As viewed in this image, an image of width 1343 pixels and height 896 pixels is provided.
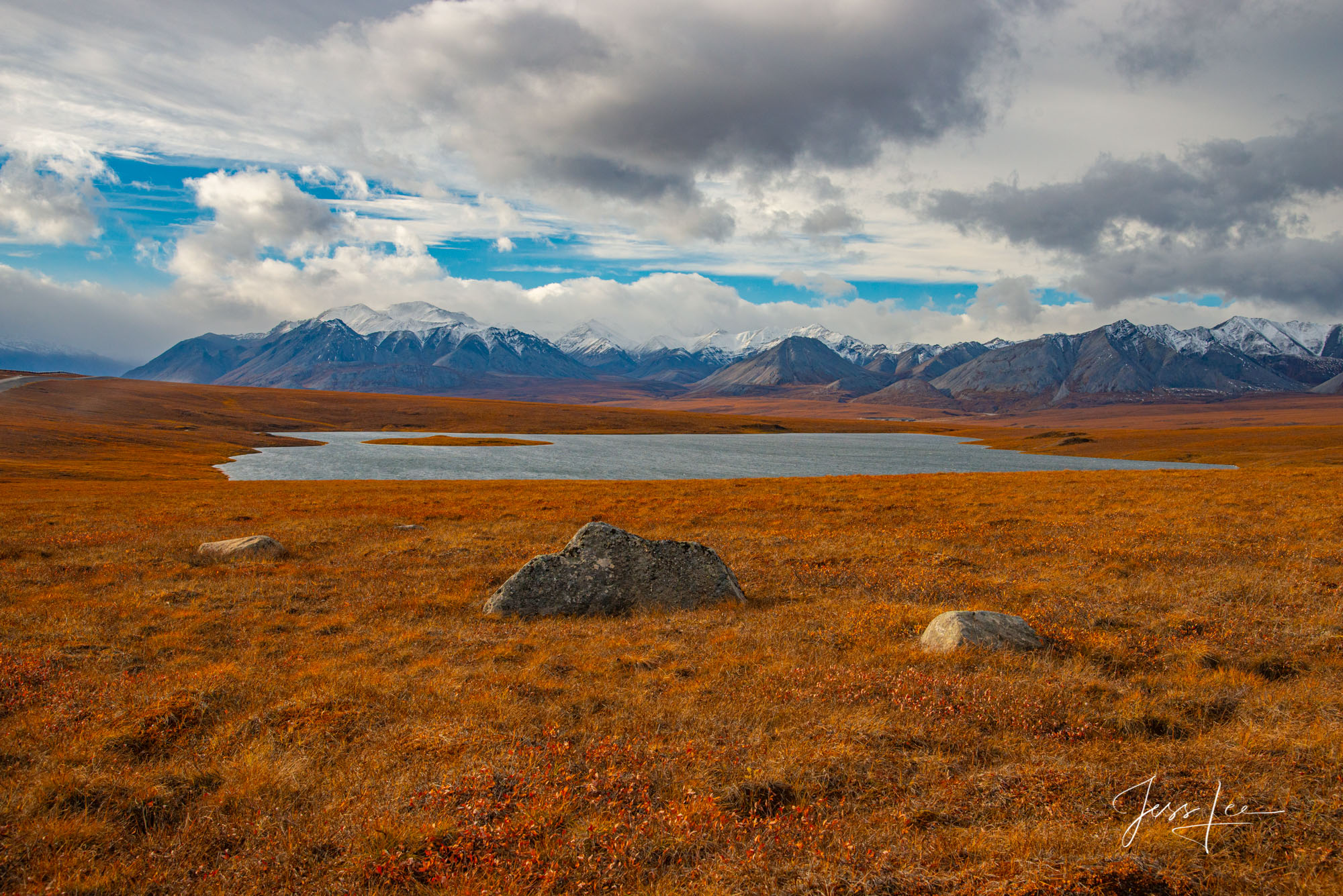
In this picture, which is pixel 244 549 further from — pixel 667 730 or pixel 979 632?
pixel 979 632

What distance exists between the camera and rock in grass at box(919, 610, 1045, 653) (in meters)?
13.2

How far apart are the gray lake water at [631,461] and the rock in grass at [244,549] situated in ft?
183

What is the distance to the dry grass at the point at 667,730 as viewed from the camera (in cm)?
669

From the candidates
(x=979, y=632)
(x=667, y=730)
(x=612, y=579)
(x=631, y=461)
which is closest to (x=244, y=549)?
(x=612, y=579)

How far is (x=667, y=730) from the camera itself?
9.76 metres

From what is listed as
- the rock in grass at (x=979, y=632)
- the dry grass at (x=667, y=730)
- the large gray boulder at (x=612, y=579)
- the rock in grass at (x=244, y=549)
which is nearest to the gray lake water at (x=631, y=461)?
the rock in grass at (x=244, y=549)

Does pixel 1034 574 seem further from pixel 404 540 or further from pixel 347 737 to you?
pixel 404 540

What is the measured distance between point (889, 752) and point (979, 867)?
2.47 metres

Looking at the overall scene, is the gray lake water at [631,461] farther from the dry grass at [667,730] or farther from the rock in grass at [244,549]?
the dry grass at [667,730]

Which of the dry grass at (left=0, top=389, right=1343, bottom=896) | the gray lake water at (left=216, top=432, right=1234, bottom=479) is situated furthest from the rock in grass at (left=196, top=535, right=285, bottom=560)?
the gray lake water at (left=216, top=432, right=1234, bottom=479)

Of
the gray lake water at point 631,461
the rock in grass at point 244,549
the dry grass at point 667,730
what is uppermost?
the dry grass at point 667,730

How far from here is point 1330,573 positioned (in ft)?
62.4

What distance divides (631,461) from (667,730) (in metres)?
99.7

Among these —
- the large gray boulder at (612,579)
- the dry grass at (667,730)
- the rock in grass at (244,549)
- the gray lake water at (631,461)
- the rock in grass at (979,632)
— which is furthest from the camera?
the gray lake water at (631,461)
